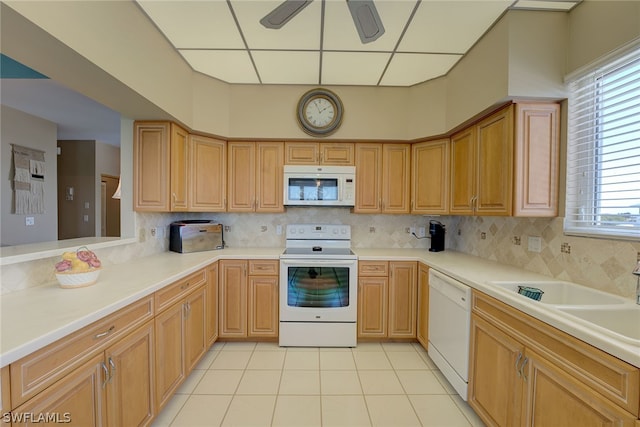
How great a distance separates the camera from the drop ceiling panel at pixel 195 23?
1692 millimetres

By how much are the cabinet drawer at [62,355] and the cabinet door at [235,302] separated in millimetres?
1214

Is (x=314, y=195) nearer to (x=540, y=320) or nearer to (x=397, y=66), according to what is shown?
(x=397, y=66)

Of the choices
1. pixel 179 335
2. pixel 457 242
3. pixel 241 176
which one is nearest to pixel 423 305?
pixel 457 242

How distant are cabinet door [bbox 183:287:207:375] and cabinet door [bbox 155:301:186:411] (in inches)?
2.3

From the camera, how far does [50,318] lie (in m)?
1.03

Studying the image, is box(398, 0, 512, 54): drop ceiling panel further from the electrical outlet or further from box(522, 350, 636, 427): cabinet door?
box(522, 350, 636, 427): cabinet door

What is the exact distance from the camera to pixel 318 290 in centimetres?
256

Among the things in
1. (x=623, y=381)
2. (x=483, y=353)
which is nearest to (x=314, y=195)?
(x=483, y=353)

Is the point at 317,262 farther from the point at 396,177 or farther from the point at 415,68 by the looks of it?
the point at 415,68

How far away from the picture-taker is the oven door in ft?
8.34

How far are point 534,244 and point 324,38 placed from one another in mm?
2208

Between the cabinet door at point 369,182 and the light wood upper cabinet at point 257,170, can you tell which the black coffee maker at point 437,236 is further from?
the light wood upper cabinet at point 257,170

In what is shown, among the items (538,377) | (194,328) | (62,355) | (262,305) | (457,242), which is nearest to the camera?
(62,355)

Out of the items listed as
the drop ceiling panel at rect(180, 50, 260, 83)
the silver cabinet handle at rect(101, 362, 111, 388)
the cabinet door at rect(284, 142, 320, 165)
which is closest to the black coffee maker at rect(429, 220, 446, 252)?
the cabinet door at rect(284, 142, 320, 165)
